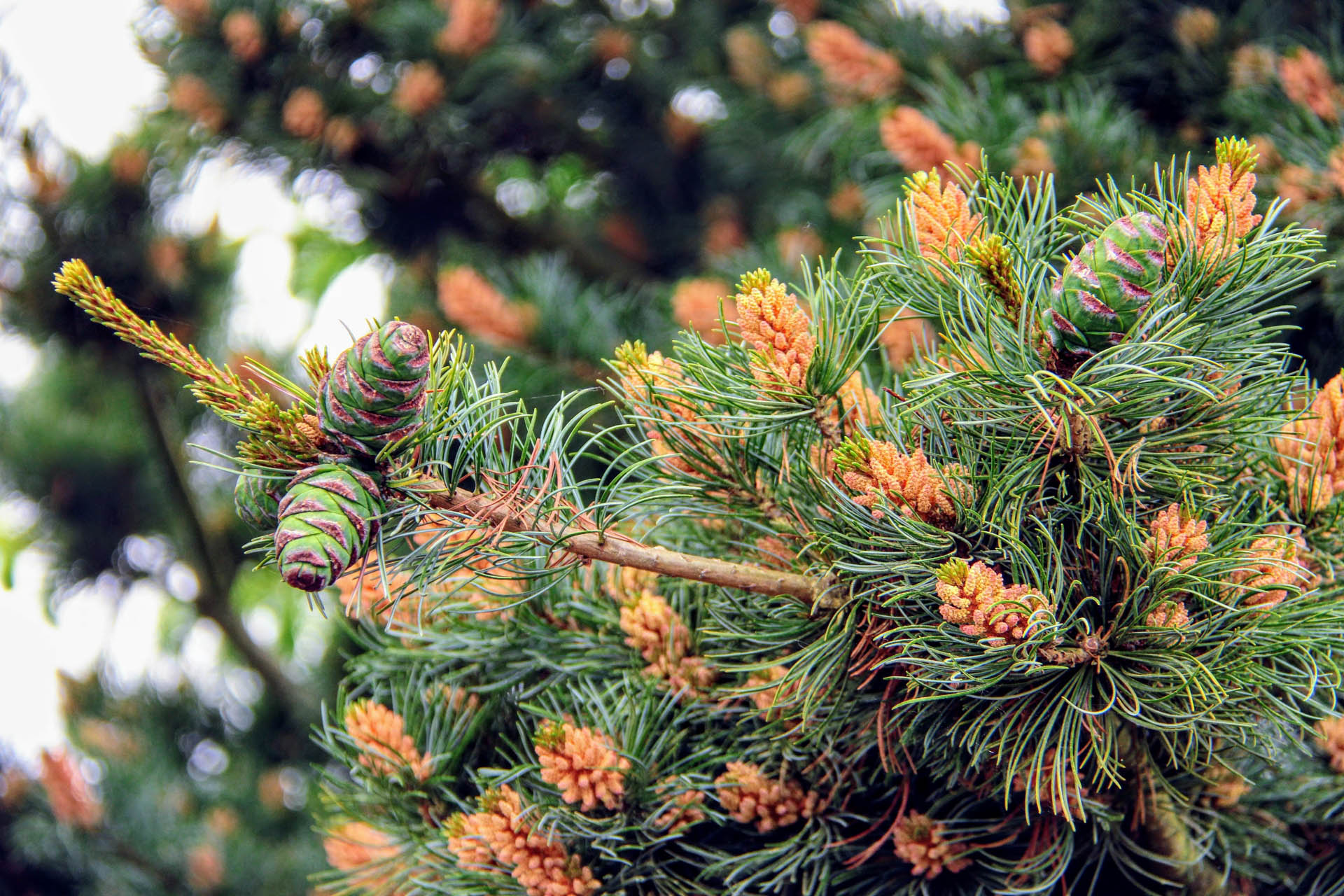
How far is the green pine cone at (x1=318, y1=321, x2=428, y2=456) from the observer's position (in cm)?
36

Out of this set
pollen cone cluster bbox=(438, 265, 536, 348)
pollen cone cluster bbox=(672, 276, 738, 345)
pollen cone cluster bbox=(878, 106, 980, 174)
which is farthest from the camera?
pollen cone cluster bbox=(438, 265, 536, 348)

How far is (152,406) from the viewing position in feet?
4.00

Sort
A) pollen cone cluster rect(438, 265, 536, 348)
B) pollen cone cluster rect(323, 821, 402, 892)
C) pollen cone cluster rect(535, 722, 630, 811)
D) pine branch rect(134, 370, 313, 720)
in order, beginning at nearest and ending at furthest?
pollen cone cluster rect(535, 722, 630, 811)
pollen cone cluster rect(323, 821, 402, 892)
pollen cone cluster rect(438, 265, 536, 348)
pine branch rect(134, 370, 313, 720)

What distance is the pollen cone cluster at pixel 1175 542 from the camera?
1.29 ft

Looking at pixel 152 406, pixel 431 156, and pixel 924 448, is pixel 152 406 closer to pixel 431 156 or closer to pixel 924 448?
pixel 431 156

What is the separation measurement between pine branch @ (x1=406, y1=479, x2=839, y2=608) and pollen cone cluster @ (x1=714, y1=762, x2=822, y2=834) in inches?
3.9

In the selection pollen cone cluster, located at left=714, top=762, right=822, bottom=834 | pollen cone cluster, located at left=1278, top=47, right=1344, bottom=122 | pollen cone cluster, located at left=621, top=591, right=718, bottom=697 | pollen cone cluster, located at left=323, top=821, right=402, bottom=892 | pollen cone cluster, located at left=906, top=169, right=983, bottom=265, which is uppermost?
pollen cone cluster, located at left=906, top=169, right=983, bottom=265

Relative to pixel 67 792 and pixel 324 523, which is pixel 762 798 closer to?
pixel 324 523

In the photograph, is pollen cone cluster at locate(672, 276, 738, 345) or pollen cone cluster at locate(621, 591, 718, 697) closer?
pollen cone cluster at locate(621, 591, 718, 697)

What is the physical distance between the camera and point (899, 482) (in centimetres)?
40

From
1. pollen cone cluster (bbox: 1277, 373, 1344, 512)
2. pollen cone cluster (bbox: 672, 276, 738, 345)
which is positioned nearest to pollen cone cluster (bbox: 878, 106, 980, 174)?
pollen cone cluster (bbox: 672, 276, 738, 345)

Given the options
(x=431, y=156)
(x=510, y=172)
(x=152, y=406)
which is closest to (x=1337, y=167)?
(x=431, y=156)

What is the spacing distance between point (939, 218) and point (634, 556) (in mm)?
197

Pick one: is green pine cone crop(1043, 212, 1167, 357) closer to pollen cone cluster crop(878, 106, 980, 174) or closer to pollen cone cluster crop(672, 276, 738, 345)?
pollen cone cluster crop(878, 106, 980, 174)
